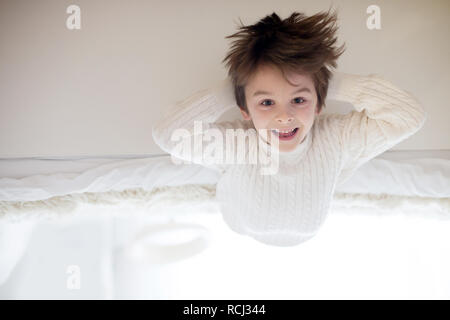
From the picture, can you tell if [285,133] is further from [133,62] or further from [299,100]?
[133,62]

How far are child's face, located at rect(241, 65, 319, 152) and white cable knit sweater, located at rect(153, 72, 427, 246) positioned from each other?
0.08m

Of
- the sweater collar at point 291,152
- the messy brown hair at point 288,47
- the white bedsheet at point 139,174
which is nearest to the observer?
the messy brown hair at point 288,47

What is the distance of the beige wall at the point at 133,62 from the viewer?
3.52ft

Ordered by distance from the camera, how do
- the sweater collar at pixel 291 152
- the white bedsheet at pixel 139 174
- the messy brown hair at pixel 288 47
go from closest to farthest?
the messy brown hair at pixel 288 47, the sweater collar at pixel 291 152, the white bedsheet at pixel 139 174

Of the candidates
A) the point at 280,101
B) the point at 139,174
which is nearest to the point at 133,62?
the point at 139,174

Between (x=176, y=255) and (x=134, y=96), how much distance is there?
55 centimetres

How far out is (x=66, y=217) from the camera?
3.77 feet

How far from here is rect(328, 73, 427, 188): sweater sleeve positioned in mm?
843

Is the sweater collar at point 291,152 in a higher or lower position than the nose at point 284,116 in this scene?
lower

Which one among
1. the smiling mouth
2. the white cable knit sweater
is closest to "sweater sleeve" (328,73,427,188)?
the white cable knit sweater

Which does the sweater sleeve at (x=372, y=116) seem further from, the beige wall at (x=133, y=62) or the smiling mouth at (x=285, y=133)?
the beige wall at (x=133, y=62)

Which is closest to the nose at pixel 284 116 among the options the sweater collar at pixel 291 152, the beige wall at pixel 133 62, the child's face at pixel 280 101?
the child's face at pixel 280 101

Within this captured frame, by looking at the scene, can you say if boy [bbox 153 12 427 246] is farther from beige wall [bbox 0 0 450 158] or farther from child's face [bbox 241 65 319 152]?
beige wall [bbox 0 0 450 158]
